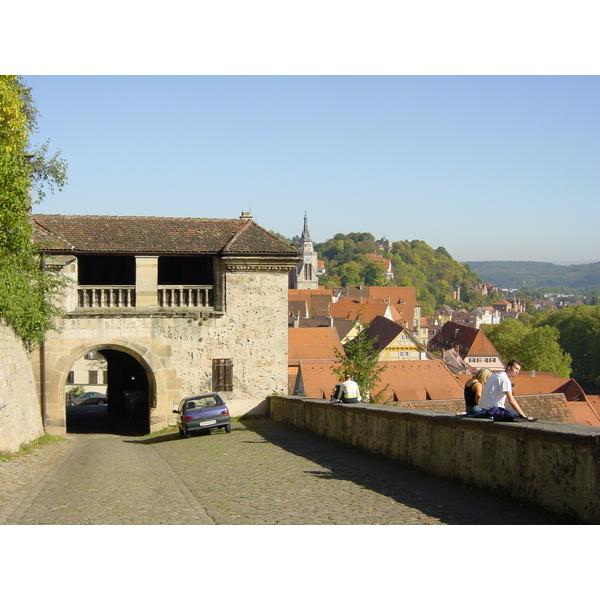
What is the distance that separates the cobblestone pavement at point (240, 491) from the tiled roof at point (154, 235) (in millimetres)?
9365

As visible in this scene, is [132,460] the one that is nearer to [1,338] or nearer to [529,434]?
[1,338]

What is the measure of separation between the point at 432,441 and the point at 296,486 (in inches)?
85.1

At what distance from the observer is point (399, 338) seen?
96062 mm

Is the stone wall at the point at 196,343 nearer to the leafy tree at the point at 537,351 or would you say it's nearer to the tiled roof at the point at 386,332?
the tiled roof at the point at 386,332

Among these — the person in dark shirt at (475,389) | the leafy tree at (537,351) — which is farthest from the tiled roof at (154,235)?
the leafy tree at (537,351)

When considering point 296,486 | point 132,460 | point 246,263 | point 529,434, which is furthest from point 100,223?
point 529,434

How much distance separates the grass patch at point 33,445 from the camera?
15.3 metres

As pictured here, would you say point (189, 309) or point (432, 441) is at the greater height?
point (189, 309)

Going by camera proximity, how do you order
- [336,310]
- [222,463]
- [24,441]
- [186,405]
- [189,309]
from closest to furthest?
[222,463], [24,441], [186,405], [189,309], [336,310]

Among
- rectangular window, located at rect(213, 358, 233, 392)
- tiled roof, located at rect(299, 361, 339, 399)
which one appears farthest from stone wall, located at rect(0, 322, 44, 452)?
tiled roof, located at rect(299, 361, 339, 399)

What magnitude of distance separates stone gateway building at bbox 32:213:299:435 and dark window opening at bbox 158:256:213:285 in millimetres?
1328

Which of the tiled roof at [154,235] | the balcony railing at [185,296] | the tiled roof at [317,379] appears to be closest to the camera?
the tiled roof at [154,235]

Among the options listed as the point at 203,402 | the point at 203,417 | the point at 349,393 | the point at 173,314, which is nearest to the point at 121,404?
the point at 173,314

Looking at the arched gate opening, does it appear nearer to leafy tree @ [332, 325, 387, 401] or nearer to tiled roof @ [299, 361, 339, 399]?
tiled roof @ [299, 361, 339, 399]
